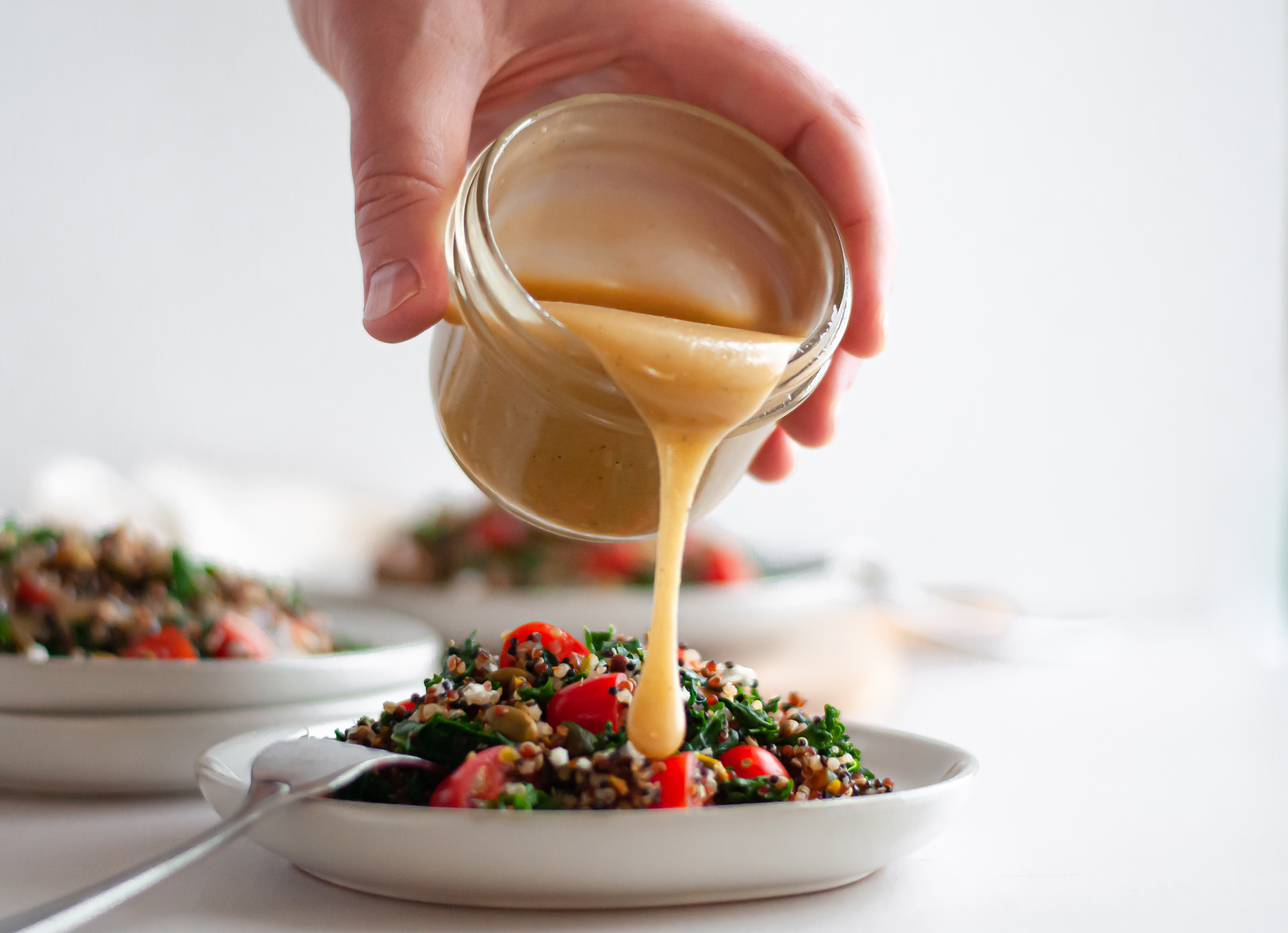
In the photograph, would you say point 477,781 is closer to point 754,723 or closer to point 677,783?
point 677,783

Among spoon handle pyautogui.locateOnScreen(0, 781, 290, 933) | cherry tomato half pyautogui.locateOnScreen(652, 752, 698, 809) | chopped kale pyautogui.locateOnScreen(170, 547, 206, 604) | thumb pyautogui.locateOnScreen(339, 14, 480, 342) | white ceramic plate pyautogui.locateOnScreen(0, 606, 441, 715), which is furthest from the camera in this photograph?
chopped kale pyautogui.locateOnScreen(170, 547, 206, 604)

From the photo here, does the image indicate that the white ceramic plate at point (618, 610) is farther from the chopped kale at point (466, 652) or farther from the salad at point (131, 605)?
the chopped kale at point (466, 652)

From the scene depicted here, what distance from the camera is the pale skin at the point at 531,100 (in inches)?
52.6

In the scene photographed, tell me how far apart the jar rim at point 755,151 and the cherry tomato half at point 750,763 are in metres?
0.33

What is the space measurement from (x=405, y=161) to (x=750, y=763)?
76cm

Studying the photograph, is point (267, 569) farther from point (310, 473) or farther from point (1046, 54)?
point (1046, 54)

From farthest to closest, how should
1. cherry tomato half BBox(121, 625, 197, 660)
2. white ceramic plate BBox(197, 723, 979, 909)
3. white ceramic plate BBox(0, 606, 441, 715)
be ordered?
cherry tomato half BBox(121, 625, 197, 660) → white ceramic plate BBox(0, 606, 441, 715) → white ceramic plate BBox(197, 723, 979, 909)

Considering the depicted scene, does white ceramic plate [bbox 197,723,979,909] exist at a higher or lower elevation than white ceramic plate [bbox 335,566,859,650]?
lower

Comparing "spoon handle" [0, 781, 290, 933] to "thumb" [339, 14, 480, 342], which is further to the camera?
"thumb" [339, 14, 480, 342]

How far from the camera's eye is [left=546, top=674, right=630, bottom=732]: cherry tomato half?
1.19 m

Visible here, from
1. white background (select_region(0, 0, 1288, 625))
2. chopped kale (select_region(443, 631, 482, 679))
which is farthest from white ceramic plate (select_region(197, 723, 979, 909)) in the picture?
white background (select_region(0, 0, 1288, 625))

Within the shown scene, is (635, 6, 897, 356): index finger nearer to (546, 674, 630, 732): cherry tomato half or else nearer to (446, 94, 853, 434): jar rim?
(446, 94, 853, 434): jar rim

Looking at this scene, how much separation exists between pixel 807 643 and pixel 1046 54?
11.0 ft

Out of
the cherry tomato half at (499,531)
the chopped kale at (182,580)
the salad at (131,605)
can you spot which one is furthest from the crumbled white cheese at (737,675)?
the cherry tomato half at (499,531)
